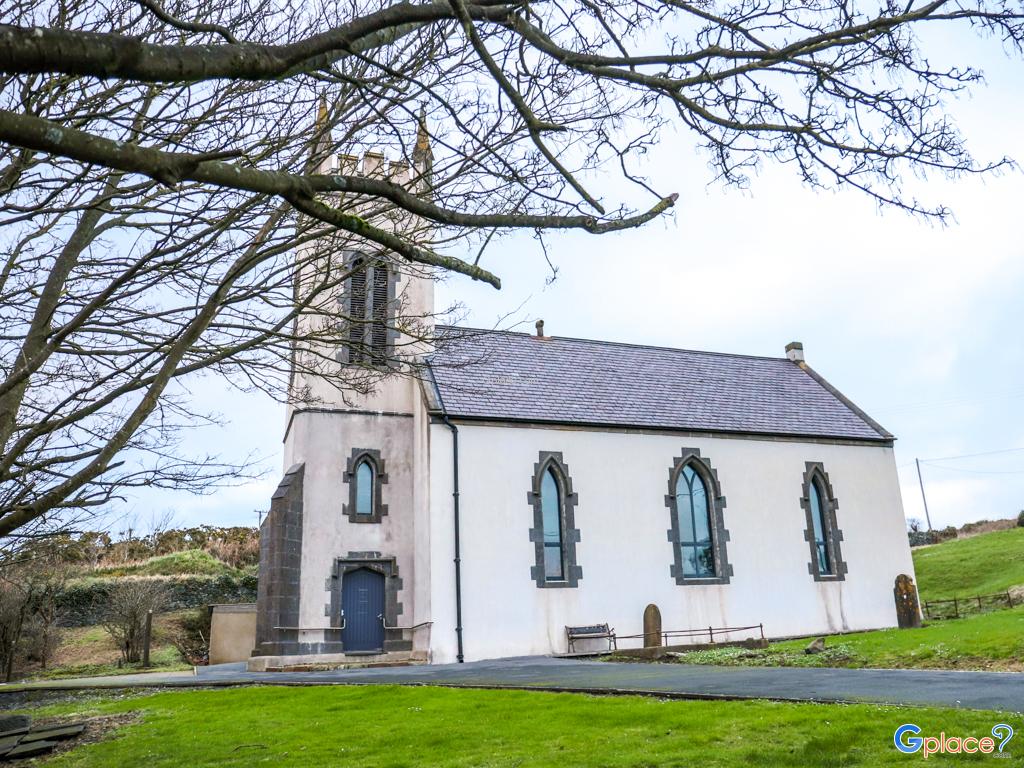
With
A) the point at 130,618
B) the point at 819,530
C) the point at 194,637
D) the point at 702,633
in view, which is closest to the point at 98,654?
the point at 130,618

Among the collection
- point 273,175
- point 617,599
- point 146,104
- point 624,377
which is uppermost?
point 624,377

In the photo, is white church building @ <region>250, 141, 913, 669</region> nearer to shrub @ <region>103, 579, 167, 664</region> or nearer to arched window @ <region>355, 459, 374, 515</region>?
arched window @ <region>355, 459, 374, 515</region>

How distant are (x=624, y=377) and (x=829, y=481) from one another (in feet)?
22.7

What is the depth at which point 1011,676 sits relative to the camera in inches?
360

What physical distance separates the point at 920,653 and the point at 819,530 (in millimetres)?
11934

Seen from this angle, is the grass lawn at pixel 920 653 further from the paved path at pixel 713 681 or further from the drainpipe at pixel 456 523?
the drainpipe at pixel 456 523

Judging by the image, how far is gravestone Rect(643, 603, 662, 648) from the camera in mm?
20203

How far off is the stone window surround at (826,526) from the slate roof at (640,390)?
1.22 meters

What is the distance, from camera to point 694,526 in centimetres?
2262

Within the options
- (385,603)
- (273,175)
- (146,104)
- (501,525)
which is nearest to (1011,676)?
(273,175)

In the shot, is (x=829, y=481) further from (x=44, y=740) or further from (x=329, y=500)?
(x=44, y=740)

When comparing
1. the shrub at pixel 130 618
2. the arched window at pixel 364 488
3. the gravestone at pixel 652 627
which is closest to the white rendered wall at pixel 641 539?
the gravestone at pixel 652 627

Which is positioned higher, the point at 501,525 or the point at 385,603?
the point at 501,525

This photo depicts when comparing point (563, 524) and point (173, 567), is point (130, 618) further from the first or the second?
point (563, 524)
